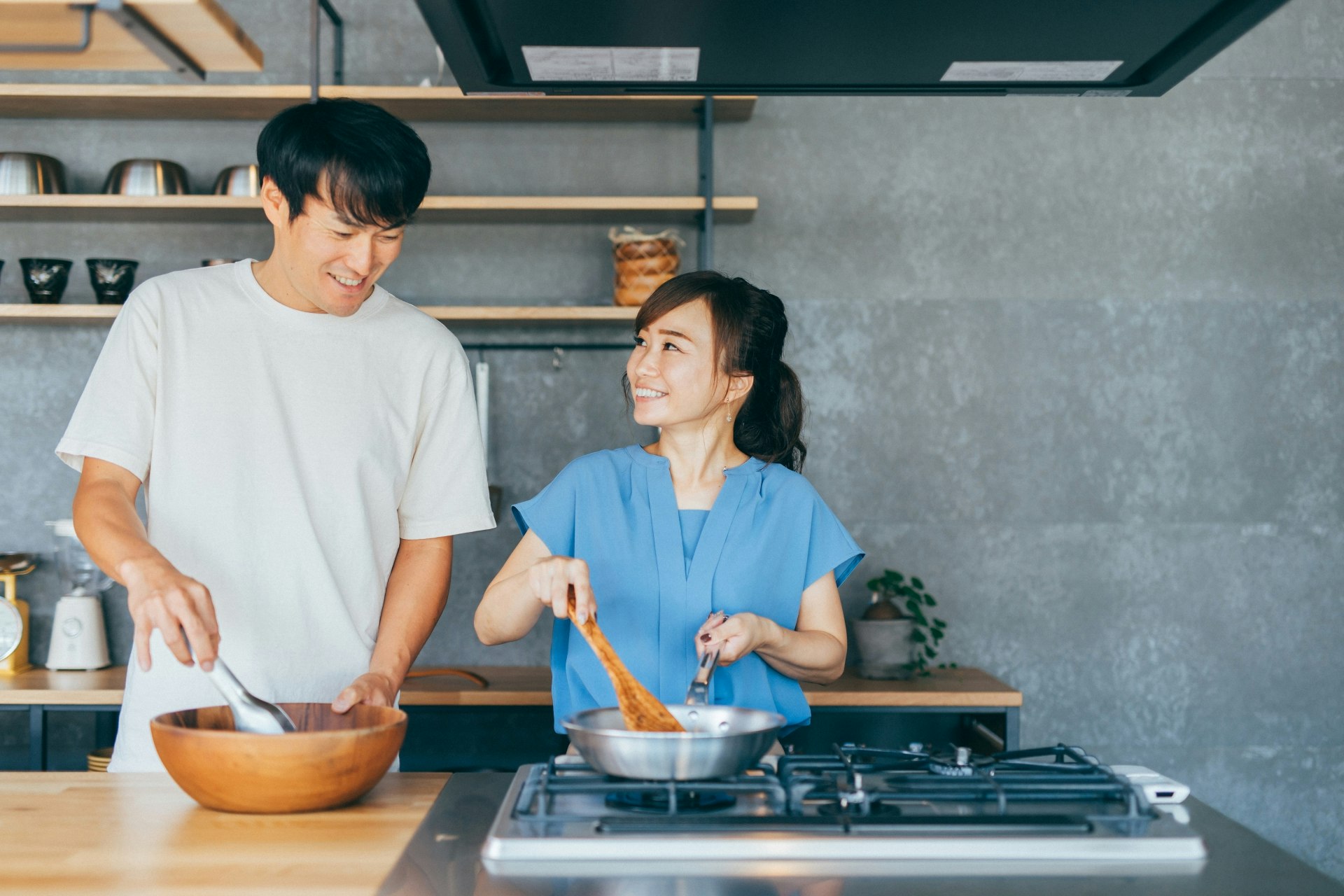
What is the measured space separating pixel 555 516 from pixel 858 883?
859mm

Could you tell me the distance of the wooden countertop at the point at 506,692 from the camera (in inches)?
102

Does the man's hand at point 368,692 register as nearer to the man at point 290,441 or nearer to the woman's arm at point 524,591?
the man at point 290,441

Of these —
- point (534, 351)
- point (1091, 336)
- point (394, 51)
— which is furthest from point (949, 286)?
point (394, 51)

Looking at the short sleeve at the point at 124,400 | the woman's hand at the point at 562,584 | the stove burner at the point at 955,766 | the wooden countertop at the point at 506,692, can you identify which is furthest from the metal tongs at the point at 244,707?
the wooden countertop at the point at 506,692

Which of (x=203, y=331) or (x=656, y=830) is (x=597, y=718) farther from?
(x=203, y=331)

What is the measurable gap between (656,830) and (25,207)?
8.76ft

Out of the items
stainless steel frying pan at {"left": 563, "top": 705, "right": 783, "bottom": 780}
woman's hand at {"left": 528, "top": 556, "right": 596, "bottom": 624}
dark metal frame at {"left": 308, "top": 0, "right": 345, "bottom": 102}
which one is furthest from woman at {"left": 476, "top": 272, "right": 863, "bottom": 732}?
dark metal frame at {"left": 308, "top": 0, "right": 345, "bottom": 102}

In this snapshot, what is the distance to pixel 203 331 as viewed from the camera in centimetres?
164

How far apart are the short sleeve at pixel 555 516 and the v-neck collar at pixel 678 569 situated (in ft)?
0.39

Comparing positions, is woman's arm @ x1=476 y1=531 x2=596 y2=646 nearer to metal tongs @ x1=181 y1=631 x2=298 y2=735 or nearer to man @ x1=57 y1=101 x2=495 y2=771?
man @ x1=57 y1=101 x2=495 y2=771

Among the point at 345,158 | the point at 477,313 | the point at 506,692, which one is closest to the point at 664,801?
the point at 345,158

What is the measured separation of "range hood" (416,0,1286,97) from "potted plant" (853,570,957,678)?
1.54m

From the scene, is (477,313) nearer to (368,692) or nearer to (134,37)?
(368,692)

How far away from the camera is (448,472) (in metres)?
1.74
